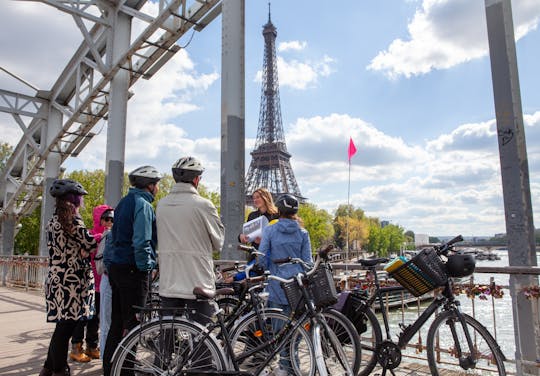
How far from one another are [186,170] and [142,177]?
0.44 m

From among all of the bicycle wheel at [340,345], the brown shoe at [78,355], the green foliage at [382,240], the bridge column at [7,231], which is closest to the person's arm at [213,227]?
the bicycle wheel at [340,345]

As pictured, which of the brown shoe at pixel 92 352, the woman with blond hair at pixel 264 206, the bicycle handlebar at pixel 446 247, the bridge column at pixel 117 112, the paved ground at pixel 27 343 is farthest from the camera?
the bridge column at pixel 117 112

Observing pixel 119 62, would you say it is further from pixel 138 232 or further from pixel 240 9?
pixel 138 232

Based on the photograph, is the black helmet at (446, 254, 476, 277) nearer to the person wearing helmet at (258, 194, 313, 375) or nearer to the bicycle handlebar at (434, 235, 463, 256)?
the bicycle handlebar at (434, 235, 463, 256)

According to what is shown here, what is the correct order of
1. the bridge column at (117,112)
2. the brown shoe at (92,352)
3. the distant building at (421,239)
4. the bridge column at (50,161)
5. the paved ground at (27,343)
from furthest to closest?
the bridge column at (50,161)
the bridge column at (117,112)
the brown shoe at (92,352)
the paved ground at (27,343)
the distant building at (421,239)

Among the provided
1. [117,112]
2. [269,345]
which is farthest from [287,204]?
[117,112]

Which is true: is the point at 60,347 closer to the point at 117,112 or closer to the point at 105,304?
the point at 105,304

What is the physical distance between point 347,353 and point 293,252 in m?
0.84

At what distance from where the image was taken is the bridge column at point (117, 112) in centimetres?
876

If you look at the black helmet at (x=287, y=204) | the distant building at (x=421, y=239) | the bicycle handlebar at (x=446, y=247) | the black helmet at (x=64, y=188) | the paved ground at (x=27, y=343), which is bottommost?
the paved ground at (x=27, y=343)

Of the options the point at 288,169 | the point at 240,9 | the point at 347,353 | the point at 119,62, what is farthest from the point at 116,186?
the point at 288,169

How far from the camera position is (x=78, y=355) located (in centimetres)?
409

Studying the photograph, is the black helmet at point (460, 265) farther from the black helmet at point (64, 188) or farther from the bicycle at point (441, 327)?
the black helmet at point (64, 188)

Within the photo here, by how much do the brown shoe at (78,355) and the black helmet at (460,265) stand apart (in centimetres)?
355
